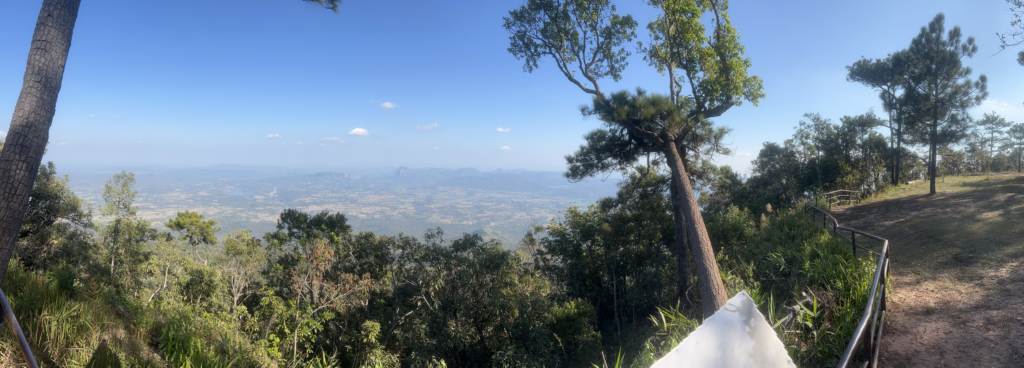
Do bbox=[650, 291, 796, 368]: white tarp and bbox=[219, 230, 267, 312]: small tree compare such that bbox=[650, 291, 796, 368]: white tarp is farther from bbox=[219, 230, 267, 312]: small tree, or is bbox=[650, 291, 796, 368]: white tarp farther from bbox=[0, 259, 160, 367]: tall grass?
bbox=[219, 230, 267, 312]: small tree

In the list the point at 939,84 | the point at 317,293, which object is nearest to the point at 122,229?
the point at 317,293

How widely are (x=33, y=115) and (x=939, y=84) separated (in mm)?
21820

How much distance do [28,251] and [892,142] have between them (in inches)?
1408

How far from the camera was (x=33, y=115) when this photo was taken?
3.12m

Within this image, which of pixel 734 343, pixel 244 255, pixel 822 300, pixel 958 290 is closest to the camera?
pixel 734 343

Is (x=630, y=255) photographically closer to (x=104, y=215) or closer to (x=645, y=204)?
(x=645, y=204)

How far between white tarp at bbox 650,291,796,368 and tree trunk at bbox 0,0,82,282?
495 centimetres

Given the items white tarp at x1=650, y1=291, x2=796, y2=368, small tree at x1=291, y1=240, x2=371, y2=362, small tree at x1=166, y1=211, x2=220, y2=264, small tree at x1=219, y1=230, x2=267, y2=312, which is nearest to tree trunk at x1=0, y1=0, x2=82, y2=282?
white tarp at x1=650, y1=291, x2=796, y2=368

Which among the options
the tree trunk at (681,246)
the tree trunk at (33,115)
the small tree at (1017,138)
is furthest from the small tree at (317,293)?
the small tree at (1017,138)

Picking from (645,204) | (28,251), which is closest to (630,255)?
(645,204)

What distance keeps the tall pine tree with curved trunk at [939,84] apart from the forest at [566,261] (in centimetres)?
6

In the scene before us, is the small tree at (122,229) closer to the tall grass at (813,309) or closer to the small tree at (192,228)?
the small tree at (192,228)

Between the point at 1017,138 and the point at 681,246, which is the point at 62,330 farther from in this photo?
the point at 1017,138

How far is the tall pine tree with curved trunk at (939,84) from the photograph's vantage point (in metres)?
12.6
